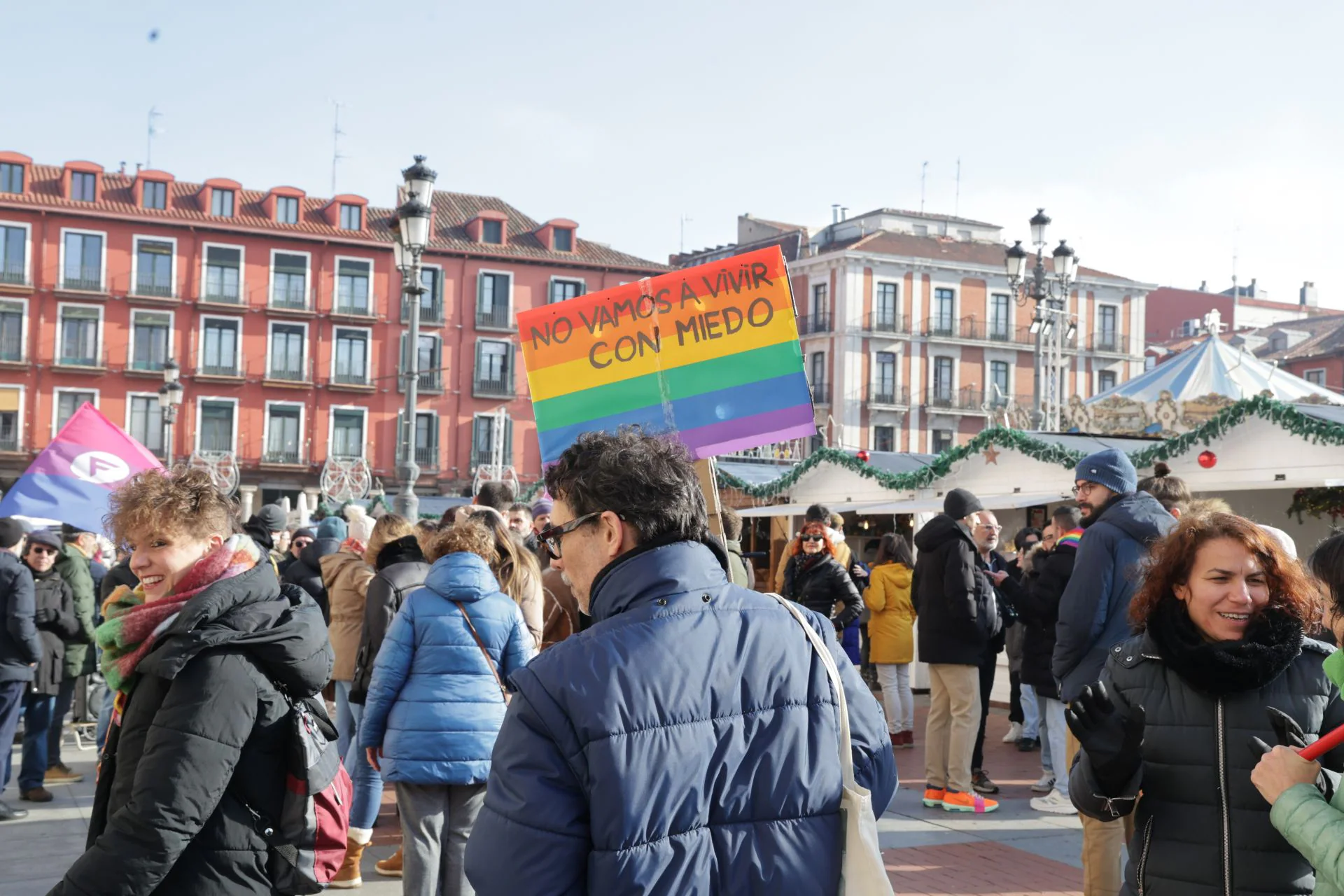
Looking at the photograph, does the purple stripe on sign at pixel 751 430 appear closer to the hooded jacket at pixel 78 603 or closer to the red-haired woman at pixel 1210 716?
the red-haired woman at pixel 1210 716

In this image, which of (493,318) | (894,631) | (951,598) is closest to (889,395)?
(493,318)

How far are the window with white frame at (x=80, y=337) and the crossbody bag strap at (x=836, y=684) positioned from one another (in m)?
49.1

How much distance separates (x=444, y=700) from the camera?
493 centimetres

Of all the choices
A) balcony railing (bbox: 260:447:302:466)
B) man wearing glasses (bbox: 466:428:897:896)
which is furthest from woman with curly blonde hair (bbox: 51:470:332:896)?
balcony railing (bbox: 260:447:302:466)

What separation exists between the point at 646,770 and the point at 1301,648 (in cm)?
195

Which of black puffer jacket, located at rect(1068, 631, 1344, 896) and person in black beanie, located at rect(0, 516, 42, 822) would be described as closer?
black puffer jacket, located at rect(1068, 631, 1344, 896)

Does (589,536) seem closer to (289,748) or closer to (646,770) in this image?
(646,770)

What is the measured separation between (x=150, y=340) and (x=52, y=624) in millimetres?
42055

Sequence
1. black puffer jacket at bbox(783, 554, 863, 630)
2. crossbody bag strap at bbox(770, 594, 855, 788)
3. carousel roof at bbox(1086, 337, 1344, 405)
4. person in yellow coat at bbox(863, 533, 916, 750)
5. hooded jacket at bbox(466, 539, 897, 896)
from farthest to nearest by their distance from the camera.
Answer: carousel roof at bbox(1086, 337, 1344, 405)
person in yellow coat at bbox(863, 533, 916, 750)
black puffer jacket at bbox(783, 554, 863, 630)
crossbody bag strap at bbox(770, 594, 855, 788)
hooded jacket at bbox(466, 539, 897, 896)

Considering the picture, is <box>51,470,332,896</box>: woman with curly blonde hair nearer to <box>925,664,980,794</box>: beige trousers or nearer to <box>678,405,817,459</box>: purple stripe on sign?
<box>678,405,817,459</box>: purple stripe on sign

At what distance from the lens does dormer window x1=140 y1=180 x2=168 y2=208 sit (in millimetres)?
47625

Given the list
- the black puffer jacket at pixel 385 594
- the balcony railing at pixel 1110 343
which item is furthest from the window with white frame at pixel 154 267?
the black puffer jacket at pixel 385 594

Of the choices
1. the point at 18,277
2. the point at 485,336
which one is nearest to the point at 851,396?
the point at 485,336

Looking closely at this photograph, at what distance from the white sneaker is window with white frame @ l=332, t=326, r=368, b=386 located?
44235 millimetres
